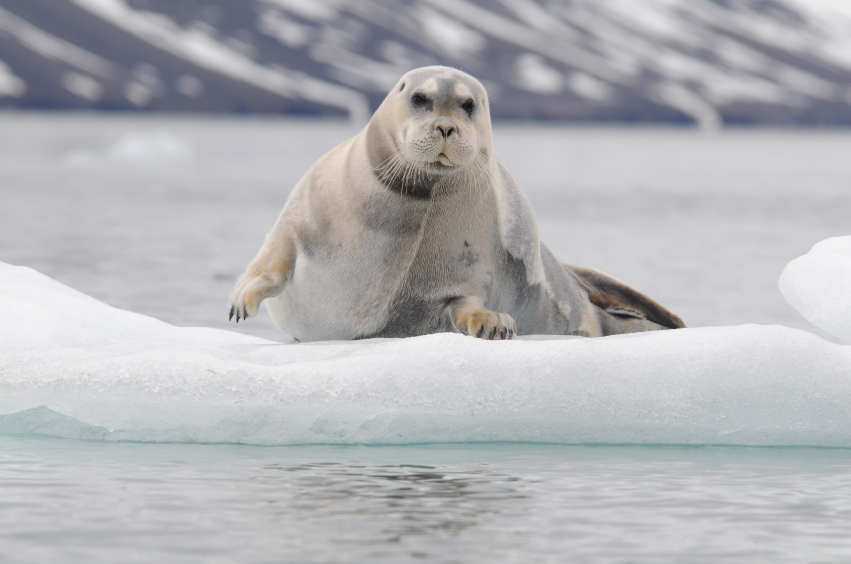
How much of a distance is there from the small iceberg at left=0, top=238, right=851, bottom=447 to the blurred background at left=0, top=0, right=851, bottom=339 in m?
3.37

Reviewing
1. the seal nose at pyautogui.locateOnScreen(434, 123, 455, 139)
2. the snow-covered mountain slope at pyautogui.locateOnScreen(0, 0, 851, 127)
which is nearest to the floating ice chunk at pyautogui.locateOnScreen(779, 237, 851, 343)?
the seal nose at pyautogui.locateOnScreen(434, 123, 455, 139)

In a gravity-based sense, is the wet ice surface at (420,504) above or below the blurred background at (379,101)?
below

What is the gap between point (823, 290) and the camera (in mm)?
5387

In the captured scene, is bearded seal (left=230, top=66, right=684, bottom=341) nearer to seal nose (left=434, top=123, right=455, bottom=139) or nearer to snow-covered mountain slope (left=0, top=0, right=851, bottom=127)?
seal nose (left=434, top=123, right=455, bottom=139)

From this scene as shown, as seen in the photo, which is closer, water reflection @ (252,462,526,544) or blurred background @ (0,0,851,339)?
water reflection @ (252,462,526,544)

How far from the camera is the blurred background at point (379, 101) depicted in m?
12.4

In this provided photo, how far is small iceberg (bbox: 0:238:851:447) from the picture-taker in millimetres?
4180

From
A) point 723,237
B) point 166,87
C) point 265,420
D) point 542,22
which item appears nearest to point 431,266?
point 265,420

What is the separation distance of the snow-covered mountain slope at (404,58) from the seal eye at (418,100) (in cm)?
10033

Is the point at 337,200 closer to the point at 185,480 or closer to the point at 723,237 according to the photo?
the point at 185,480

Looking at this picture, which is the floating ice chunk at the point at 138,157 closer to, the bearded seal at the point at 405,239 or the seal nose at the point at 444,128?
the bearded seal at the point at 405,239

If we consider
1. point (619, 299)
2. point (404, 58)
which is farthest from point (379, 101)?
point (619, 299)

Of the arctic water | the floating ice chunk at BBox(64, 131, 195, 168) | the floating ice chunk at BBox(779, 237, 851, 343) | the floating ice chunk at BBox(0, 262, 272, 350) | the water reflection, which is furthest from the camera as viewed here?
the floating ice chunk at BBox(64, 131, 195, 168)

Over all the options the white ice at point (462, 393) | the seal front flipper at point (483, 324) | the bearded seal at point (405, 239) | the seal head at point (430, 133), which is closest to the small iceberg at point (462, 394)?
the white ice at point (462, 393)
